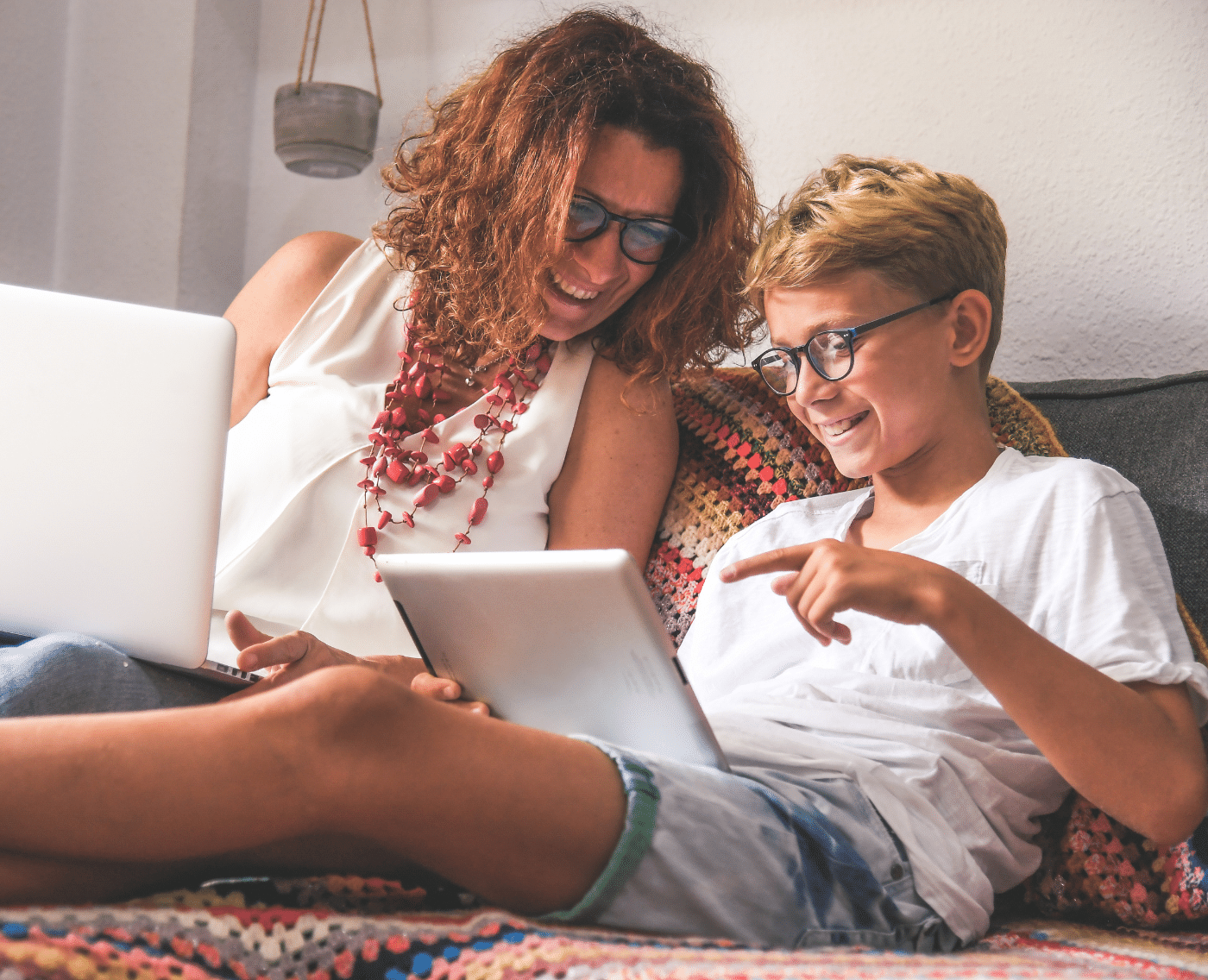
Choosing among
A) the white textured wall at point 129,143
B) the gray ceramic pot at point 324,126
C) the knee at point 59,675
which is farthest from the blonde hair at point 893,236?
the white textured wall at point 129,143

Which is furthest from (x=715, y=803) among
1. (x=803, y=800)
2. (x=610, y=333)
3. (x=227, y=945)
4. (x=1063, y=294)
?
(x=1063, y=294)

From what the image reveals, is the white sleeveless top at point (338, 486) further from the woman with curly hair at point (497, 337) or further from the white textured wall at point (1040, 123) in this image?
the white textured wall at point (1040, 123)

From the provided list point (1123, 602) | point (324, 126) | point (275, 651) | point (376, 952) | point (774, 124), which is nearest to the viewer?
point (376, 952)

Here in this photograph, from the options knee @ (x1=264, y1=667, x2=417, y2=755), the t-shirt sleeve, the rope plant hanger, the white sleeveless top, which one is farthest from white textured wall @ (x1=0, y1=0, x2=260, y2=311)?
the t-shirt sleeve

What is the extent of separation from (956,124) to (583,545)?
0.85 m

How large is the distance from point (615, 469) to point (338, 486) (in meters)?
0.34

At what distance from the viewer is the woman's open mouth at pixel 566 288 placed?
1.31 meters

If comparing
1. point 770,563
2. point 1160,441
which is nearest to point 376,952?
point 770,563

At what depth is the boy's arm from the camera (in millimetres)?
724

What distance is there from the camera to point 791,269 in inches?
42.8

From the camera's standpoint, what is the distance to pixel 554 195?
1243mm

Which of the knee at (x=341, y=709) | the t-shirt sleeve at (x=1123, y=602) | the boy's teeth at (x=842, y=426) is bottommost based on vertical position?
the knee at (x=341, y=709)

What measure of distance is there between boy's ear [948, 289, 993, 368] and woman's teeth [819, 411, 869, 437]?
0.12m

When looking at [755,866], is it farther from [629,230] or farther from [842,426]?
[629,230]
